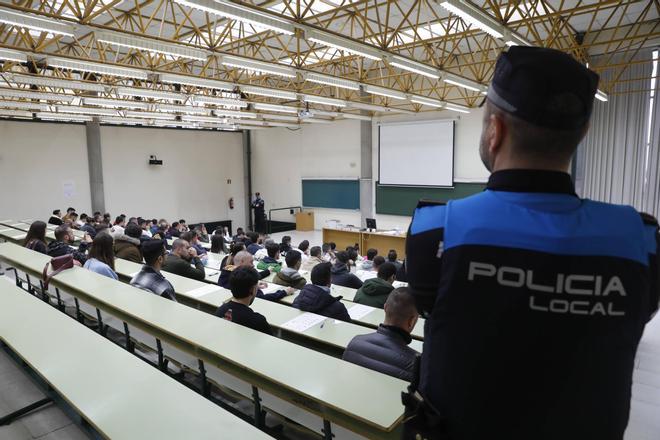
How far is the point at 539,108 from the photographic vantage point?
71cm

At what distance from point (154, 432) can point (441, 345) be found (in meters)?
1.46

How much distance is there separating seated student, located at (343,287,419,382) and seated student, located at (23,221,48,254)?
5.24 meters

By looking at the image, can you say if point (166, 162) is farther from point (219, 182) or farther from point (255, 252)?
point (255, 252)

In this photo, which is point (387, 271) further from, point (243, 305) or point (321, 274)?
point (243, 305)

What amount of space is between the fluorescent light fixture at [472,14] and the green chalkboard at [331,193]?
10118 mm

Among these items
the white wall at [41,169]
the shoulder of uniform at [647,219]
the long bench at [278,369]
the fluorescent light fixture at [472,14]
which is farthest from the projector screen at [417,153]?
the shoulder of uniform at [647,219]

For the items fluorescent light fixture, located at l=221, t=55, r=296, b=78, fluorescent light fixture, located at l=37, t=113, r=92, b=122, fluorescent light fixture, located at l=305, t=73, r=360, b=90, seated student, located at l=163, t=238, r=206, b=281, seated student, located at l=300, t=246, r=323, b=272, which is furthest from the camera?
fluorescent light fixture, located at l=37, t=113, r=92, b=122

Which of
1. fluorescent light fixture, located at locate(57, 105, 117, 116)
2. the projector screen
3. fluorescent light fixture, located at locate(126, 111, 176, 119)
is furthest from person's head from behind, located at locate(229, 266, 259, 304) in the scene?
the projector screen

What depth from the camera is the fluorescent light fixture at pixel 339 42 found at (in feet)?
17.1

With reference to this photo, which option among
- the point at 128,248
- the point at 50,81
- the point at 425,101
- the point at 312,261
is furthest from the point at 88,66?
the point at 425,101

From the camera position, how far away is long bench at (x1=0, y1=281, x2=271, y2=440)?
1.71m

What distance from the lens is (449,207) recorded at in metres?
0.76

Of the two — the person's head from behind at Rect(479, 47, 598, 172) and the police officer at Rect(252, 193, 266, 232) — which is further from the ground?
the person's head from behind at Rect(479, 47, 598, 172)

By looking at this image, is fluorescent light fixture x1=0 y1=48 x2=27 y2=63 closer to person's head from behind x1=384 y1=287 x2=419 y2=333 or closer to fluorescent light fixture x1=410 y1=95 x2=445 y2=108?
person's head from behind x1=384 y1=287 x2=419 y2=333
